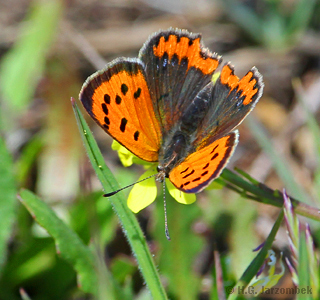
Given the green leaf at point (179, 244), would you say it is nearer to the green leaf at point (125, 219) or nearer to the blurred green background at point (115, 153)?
the blurred green background at point (115, 153)

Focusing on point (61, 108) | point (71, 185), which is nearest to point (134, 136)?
point (71, 185)

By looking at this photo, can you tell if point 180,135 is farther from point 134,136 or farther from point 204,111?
point 134,136

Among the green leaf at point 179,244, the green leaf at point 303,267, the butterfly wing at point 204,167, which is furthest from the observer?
the green leaf at point 179,244

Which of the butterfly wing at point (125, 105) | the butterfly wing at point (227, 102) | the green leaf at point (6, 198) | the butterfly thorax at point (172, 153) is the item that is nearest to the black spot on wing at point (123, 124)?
the butterfly wing at point (125, 105)

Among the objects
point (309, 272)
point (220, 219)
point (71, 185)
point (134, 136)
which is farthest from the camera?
point (71, 185)

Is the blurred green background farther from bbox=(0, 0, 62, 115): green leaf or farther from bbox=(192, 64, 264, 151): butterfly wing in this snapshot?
bbox=(192, 64, 264, 151): butterfly wing
